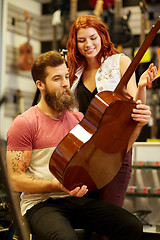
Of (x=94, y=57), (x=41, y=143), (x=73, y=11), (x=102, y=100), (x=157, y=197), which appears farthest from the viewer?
(x=73, y=11)

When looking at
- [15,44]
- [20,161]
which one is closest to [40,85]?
[20,161]

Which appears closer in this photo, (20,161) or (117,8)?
(20,161)

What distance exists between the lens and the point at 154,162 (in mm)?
4512

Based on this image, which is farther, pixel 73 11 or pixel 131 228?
pixel 73 11

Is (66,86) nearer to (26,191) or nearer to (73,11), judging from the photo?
(26,191)

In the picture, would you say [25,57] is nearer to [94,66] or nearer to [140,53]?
[94,66]

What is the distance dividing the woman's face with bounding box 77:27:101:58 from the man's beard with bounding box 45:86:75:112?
29 cm

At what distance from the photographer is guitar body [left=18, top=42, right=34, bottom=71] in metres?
6.81

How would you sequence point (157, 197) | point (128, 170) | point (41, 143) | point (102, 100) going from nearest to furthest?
point (102, 100)
point (41, 143)
point (128, 170)
point (157, 197)

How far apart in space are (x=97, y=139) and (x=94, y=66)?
2.14 feet

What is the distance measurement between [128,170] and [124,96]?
0.48 m

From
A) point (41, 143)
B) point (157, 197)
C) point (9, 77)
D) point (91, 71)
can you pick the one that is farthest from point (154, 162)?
point (9, 77)

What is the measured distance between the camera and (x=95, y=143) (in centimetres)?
190

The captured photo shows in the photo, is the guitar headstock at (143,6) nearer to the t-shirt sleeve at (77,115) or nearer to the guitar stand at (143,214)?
the guitar stand at (143,214)
